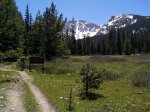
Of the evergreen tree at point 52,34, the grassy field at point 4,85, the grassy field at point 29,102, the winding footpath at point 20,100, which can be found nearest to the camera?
the grassy field at point 29,102

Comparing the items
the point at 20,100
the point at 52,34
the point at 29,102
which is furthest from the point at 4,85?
the point at 52,34

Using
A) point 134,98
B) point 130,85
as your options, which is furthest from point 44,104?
point 130,85

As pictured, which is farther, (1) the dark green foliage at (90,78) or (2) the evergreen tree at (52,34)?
(2) the evergreen tree at (52,34)

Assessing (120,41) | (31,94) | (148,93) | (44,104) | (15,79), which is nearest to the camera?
(44,104)

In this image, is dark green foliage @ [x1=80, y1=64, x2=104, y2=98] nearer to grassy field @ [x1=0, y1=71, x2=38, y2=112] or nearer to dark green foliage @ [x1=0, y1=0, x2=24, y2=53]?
grassy field @ [x1=0, y1=71, x2=38, y2=112]

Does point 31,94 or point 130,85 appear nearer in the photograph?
point 31,94

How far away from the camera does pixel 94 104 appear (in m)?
22.3

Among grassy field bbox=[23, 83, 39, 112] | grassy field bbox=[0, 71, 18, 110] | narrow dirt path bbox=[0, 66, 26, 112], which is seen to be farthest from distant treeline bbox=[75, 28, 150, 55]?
grassy field bbox=[23, 83, 39, 112]

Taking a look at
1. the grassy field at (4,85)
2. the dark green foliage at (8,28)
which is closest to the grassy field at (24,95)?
the grassy field at (4,85)

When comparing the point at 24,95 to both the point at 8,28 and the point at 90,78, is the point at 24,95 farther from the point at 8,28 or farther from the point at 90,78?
the point at 8,28

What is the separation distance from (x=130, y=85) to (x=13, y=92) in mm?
11151

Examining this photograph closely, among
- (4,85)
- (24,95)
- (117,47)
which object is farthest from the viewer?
(117,47)

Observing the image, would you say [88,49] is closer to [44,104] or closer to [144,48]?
[144,48]

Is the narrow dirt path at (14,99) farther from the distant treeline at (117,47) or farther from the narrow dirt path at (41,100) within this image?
→ the distant treeline at (117,47)
